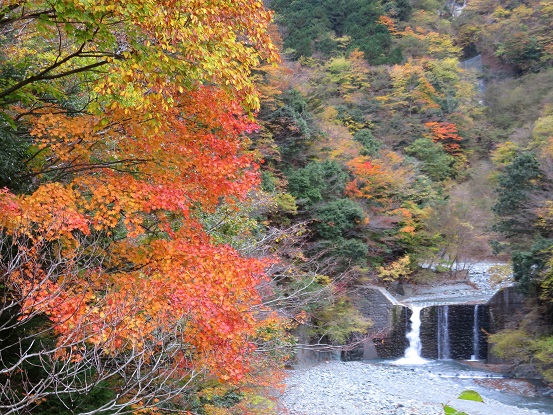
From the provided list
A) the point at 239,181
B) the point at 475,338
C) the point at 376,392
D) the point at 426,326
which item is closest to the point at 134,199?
the point at 239,181

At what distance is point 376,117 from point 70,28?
95.8 feet

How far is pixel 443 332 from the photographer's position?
2095 centimetres

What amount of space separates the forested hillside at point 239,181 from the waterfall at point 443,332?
2540 millimetres

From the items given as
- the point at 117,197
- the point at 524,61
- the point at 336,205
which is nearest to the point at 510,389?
the point at 336,205

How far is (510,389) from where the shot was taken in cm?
1556

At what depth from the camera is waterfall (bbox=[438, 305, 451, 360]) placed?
68.5ft

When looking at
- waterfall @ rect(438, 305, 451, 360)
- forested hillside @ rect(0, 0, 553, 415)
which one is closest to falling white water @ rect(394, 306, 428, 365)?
waterfall @ rect(438, 305, 451, 360)

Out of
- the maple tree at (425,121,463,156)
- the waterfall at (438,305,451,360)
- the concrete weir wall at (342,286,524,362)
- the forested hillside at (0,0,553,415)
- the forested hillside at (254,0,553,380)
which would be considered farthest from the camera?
the maple tree at (425,121,463,156)

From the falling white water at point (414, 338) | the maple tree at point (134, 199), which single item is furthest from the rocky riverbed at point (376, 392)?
the maple tree at point (134, 199)

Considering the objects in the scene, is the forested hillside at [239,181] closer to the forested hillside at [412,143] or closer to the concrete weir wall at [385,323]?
the forested hillside at [412,143]

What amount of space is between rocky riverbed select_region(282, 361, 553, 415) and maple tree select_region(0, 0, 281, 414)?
8211mm

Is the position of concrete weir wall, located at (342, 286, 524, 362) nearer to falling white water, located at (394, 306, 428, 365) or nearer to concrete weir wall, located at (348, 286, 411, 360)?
concrete weir wall, located at (348, 286, 411, 360)

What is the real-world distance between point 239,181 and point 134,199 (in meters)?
1.55

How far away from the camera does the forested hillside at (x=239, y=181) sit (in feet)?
14.6
